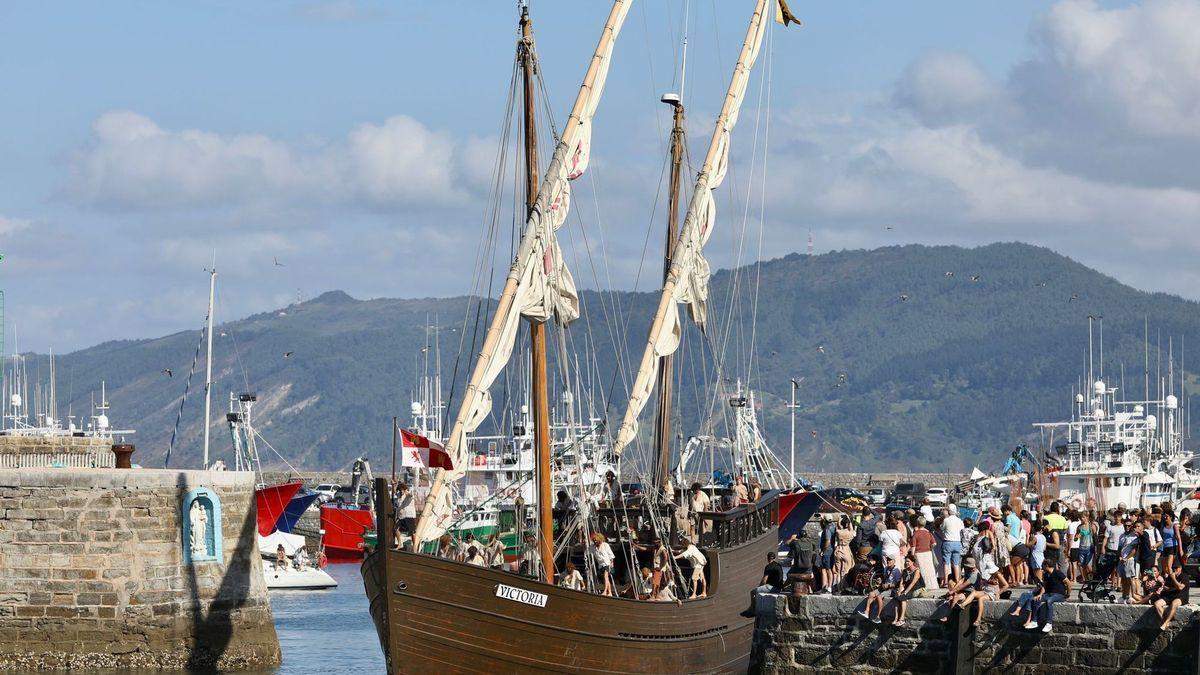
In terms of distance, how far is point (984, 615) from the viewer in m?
29.1

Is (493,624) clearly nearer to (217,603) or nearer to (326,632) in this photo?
(217,603)

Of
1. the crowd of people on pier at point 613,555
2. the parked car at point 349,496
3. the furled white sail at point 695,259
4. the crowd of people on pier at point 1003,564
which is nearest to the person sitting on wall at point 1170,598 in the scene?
the crowd of people on pier at point 1003,564

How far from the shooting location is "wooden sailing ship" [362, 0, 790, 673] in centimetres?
3067

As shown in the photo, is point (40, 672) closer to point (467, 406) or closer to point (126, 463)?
point (126, 463)

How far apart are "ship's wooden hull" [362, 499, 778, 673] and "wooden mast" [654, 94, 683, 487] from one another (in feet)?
35.4

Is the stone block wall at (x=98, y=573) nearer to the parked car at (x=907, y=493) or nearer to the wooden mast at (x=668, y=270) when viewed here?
the wooden mast at (x=668, y=270)

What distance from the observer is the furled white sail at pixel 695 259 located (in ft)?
142

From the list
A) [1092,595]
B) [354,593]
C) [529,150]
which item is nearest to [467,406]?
[529,150]

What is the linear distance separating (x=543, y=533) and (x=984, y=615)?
25.9 feet

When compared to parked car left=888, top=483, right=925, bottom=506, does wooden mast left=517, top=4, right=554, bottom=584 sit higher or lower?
higher

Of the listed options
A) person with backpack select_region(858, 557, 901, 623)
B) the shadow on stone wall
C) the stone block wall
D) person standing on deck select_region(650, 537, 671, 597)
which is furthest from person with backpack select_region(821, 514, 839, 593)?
the stone block wall

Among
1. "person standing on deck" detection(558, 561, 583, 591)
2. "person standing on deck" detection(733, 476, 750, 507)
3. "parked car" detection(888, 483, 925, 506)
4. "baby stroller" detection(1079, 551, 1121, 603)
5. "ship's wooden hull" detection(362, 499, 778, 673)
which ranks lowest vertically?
"parked car" detection(888, 483, 925, 506)

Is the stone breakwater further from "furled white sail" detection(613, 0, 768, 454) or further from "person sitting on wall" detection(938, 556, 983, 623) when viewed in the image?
"furled white sail" detection(613, 0, 768, 454)

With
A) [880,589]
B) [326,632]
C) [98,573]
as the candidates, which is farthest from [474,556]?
[326,632]
